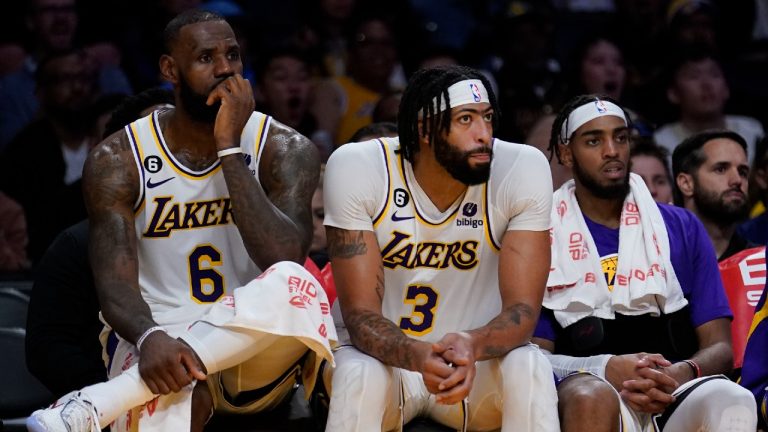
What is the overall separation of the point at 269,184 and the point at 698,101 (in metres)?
4.15

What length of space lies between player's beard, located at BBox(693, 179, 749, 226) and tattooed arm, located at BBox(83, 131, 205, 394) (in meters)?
2.95

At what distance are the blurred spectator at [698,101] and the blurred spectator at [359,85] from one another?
1924 millimetres

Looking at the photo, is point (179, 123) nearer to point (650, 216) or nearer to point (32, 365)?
point (32, 365)

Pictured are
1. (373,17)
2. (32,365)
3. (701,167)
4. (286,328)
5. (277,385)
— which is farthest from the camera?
(373,17)

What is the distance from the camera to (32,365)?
4.95m

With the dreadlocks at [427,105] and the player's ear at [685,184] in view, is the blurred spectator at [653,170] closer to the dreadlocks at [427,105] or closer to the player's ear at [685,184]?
the player's ear at [685,184]

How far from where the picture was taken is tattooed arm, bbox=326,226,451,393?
4.24m

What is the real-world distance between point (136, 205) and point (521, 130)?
355cm

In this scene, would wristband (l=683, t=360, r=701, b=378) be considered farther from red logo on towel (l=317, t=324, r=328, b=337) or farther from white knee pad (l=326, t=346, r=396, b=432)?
red logo on towel (l=317, t=324, r=328, b=337)

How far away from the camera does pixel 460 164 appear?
4.62m

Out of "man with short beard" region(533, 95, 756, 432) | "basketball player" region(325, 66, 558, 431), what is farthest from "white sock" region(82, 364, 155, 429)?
"man with short beard" region(533, 95, 756, 432)

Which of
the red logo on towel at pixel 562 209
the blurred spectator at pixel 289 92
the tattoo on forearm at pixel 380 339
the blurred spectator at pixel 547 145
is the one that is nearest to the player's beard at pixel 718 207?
the blurred spectator at pixel 547 145

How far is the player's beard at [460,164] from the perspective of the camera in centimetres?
460

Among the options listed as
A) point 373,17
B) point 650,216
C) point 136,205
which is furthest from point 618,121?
point 373,17
